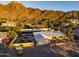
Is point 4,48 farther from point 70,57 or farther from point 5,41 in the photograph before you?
point 70,57

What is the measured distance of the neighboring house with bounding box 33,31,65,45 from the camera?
4012mm

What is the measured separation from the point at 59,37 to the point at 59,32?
95 millimetres

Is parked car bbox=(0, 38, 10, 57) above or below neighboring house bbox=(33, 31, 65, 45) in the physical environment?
below

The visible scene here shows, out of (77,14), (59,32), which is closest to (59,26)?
(59,32)

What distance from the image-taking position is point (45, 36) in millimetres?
4027

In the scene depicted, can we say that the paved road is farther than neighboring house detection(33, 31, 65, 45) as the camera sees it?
No

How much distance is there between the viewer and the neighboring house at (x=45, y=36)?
13.2ft

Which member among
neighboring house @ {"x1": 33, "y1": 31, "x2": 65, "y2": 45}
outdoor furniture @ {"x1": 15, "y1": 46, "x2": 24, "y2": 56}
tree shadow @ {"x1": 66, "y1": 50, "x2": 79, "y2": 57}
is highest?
neighboring house @ {"x1": 33, "y1": 31, "x2": 65, "y2": 45}

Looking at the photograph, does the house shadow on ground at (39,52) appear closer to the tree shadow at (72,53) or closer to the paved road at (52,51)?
the paved road at (52,51)

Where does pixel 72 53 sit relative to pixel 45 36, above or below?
below

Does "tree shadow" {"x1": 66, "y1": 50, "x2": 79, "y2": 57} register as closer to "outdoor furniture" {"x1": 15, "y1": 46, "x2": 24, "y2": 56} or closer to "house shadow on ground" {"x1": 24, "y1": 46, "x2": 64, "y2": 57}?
"house shadow on ground" {"x1": 24, "y1": 46, "x2": 64, "y2": 57}

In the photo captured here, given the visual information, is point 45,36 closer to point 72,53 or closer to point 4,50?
point 72,53

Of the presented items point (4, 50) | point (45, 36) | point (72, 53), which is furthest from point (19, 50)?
point (72, 53)

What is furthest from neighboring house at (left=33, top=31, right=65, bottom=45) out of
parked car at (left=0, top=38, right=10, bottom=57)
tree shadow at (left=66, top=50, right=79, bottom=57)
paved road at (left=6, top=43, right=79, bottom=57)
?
parked car at (left=0, top=38, right=10, bottom=57)
